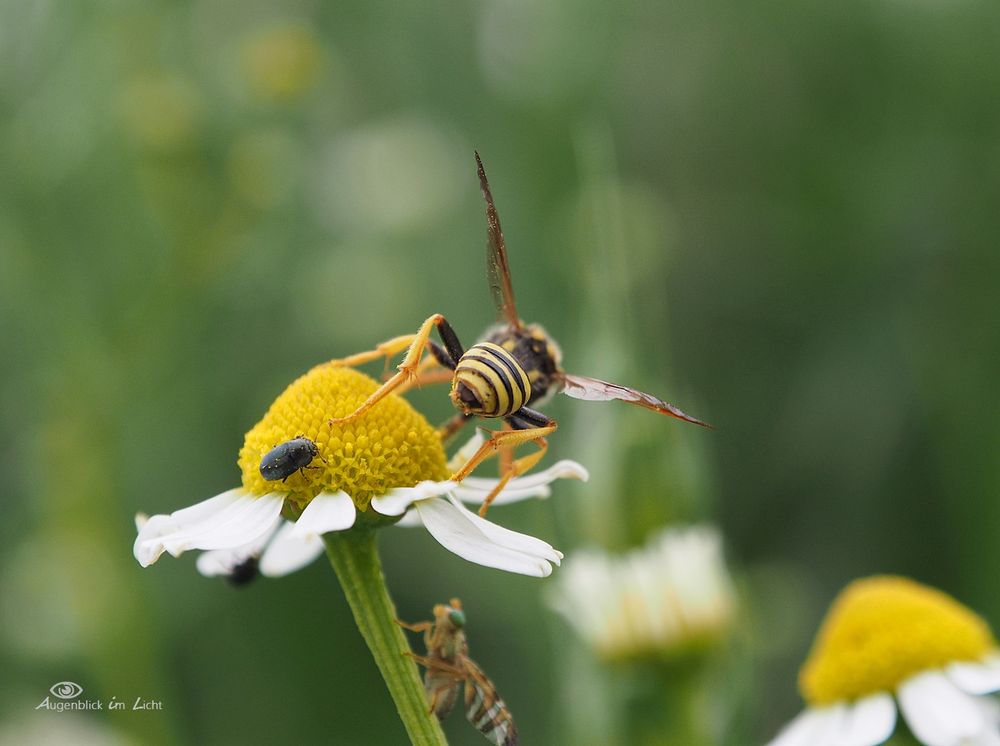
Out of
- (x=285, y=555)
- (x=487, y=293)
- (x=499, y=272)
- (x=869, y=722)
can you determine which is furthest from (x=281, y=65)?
(x=869, y=722)

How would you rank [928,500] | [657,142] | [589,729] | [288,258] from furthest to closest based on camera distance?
[657,142], [288,258], [928,500], [589,729]

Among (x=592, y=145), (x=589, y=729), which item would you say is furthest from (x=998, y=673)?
(x=592, y=145)

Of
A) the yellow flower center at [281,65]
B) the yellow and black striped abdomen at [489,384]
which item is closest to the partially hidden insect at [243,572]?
the yellow and black striped abdomen at [489,384]

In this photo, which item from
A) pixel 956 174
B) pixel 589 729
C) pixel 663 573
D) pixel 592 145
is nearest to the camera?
pixel 589 729

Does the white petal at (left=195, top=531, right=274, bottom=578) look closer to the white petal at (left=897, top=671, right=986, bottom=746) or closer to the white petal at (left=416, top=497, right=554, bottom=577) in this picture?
the white petal at (left=416, top=497, right=554, bottom=577)

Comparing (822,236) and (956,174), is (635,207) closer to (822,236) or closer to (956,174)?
(822,236)

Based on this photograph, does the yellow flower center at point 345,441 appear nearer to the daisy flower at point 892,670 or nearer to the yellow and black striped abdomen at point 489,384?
the yellow and black striped abdomen at point 489,384

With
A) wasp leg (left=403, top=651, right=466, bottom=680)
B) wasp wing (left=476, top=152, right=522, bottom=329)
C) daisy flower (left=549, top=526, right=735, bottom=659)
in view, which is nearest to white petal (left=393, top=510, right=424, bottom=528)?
wasp leg (left=403, top=651, right=466, bottom=680)
